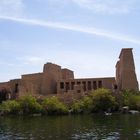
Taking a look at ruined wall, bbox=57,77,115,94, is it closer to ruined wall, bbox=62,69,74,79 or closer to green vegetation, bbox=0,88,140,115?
ruined wall, bbox=62,69,74,79

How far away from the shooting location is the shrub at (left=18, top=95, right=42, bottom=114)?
10169 centimetres

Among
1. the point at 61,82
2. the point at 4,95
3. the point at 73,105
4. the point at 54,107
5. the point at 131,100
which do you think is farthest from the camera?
the point at 61,82

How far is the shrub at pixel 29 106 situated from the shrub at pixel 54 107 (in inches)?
77.7

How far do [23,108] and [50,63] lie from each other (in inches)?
1239

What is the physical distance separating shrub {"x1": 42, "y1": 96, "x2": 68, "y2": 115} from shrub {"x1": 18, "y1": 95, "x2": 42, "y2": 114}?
197 centimetres

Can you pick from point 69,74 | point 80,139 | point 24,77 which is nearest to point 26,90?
point 24,77

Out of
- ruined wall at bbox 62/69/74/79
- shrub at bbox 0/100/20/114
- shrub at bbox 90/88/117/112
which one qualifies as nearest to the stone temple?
ruined wall at bbox 62/69/74/79

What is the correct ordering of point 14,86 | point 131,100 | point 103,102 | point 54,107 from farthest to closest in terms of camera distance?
point 14,86 → point 131,100 → point 103,102 → point 54,107

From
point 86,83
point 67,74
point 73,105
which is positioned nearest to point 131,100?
point 73,105

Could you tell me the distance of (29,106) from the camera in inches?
4028

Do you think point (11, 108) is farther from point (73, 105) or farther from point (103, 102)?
point (103, 102)

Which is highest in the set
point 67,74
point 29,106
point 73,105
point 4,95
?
point 67,74

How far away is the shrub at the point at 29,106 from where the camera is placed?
102 meters

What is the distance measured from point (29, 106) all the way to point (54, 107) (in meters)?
7.17
